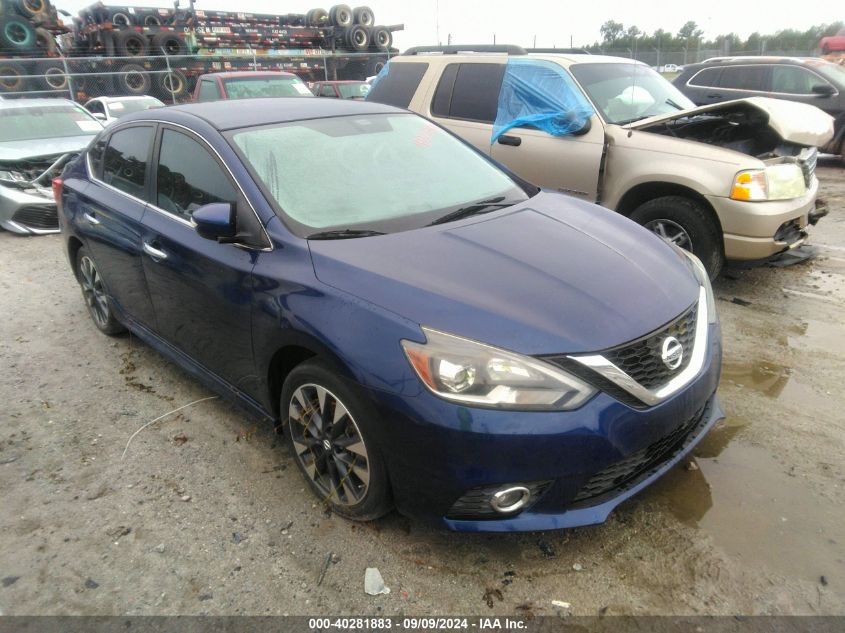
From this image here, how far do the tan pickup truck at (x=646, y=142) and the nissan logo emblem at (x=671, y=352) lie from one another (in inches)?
105

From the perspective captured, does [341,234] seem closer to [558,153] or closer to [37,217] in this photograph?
[558,153]

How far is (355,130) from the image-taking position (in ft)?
10.7

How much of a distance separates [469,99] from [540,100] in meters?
0.79

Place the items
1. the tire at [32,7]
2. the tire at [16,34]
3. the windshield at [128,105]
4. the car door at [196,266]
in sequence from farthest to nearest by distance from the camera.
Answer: the tire at [32,7], the tire at [16,34], the windshield at [128,105], the car door at [196,266]

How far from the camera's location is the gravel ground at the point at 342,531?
2.21 metres

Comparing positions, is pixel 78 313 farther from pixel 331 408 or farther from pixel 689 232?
pixel 689 232

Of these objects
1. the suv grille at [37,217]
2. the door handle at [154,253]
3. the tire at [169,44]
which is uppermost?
the tire at [169,44]

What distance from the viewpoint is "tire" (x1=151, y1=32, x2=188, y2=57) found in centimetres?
1680

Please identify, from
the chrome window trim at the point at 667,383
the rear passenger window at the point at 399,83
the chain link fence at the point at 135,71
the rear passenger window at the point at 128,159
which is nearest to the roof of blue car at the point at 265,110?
the rear passenger window at the point at 128,159

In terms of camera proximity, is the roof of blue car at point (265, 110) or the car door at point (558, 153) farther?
the car door at point (558, 153)

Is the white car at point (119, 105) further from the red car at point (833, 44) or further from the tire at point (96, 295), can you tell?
the red car at point (833, 44)

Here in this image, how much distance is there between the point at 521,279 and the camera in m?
2.36

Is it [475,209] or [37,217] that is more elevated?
[475,209]

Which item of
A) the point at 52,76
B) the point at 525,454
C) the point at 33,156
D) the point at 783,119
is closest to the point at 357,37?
the point at 52,76
